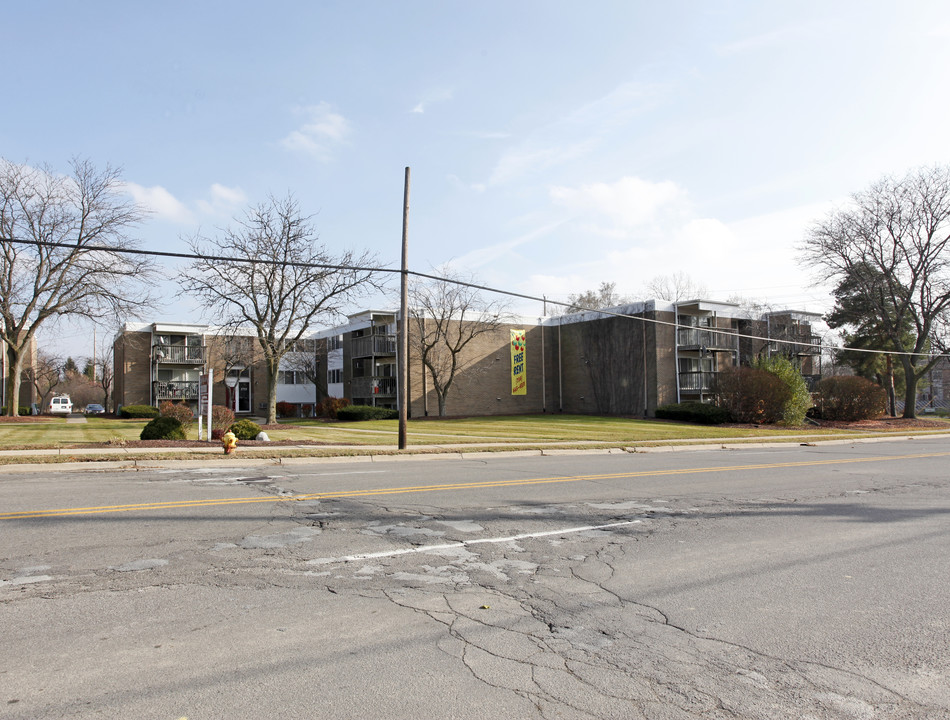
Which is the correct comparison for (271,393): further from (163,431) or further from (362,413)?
(163,431)

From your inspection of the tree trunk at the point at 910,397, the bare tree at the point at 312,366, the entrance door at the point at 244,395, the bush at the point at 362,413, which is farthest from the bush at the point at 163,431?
the tree trunk at the point at 910,397

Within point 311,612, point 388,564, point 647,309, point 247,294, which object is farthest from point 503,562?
point 647,309

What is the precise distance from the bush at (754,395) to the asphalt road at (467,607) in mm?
25898

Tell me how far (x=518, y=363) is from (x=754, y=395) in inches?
665

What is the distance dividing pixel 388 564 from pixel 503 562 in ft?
3.58

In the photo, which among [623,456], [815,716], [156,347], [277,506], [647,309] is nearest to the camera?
[815,716]

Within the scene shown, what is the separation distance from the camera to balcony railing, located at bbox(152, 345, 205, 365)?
49312 millimetres

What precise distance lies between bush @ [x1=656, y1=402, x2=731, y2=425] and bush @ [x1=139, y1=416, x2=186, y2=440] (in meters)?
25.7

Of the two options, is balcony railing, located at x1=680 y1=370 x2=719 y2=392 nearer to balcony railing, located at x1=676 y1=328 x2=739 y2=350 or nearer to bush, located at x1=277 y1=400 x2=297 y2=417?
balcony railing, located at x1=676 y1=328 x2=739 y2=350

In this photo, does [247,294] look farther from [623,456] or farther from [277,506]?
[277,506]

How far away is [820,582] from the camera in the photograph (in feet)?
19.7

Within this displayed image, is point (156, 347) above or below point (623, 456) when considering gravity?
above

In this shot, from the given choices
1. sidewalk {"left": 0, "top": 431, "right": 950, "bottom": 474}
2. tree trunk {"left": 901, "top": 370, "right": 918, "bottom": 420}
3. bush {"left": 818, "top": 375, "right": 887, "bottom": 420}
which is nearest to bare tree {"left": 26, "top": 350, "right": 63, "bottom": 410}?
sidewalk {"left": 0, "top": 431, "right": 950, "bottom": 474}

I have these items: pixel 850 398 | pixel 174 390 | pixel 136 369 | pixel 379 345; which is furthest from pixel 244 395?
pixel 850 398
